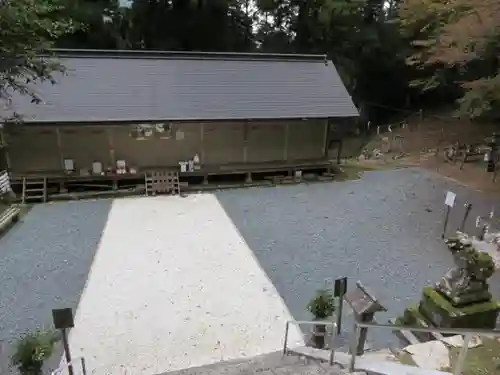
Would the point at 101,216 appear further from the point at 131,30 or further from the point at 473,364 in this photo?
the point at 131,30

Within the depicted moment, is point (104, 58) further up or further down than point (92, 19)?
further down

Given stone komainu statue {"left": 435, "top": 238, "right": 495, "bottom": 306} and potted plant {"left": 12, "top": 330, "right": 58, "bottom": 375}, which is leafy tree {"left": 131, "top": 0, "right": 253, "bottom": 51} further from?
stone komainu statue {"left": 435, "top": 238, "right": 495, "bottom": 306}

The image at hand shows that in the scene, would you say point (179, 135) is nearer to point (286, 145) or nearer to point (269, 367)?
point (286, 145)

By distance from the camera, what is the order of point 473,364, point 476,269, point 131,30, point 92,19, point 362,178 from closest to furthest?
point 473,364
point 476,269
point 362,178
point 92,19
point 131,30

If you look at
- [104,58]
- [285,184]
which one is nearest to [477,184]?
[285,184]

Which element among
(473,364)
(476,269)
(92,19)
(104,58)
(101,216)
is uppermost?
(92,19)

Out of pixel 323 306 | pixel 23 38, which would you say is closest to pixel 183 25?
pixel 23 38

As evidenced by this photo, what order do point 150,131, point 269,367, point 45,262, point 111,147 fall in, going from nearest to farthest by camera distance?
point 269,367 → point 45,262 → point 111,147 → point 150,131
